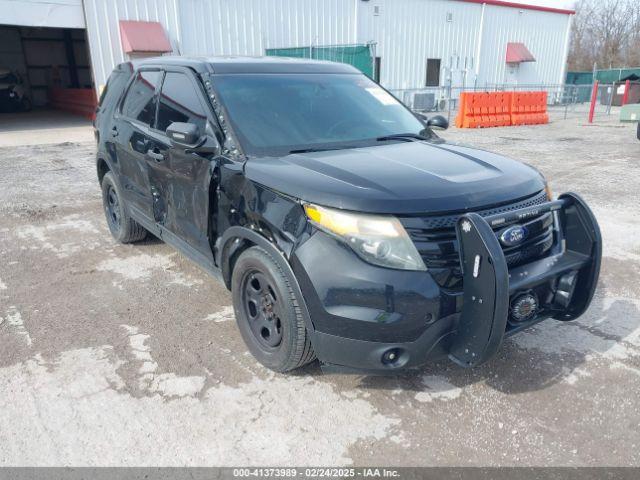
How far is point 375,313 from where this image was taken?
2494 millimetres

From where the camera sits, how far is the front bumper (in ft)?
8.09

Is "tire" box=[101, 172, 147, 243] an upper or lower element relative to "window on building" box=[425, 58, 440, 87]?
lower

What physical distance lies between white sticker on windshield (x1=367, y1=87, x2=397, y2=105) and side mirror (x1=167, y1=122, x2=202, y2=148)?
1.58 m

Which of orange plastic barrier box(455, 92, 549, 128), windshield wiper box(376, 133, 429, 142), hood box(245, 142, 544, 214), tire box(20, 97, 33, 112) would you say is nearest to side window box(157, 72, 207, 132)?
hood box(245, 142, 544, 214)

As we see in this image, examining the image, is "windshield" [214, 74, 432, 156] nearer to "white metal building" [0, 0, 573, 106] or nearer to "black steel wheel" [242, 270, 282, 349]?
"black steel wheel" [242, 270, 282, 349]

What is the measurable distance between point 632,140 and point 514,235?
14221 mm

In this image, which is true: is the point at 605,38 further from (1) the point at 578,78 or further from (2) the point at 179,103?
(2) the point at 179,103

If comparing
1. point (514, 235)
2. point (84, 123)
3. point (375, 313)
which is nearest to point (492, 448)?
point (375, 313)

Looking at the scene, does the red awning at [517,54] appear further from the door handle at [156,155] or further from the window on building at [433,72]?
the door handle at [156,155]

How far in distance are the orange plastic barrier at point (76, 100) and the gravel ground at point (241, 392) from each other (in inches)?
670

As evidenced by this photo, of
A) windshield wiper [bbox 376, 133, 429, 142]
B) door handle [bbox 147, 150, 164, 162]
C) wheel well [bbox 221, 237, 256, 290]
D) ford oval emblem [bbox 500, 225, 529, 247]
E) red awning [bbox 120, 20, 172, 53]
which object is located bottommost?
wheel well [bbox 221, 237, 256, 290]

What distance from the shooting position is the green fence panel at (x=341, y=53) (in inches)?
708

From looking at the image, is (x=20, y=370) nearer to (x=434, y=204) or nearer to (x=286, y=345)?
(x=286, y=345)

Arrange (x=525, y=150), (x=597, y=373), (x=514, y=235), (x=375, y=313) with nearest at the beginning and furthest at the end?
(x=375, y=313) → (x=514, y=235) → (x=597, y=373) → (x=525, y=150)
